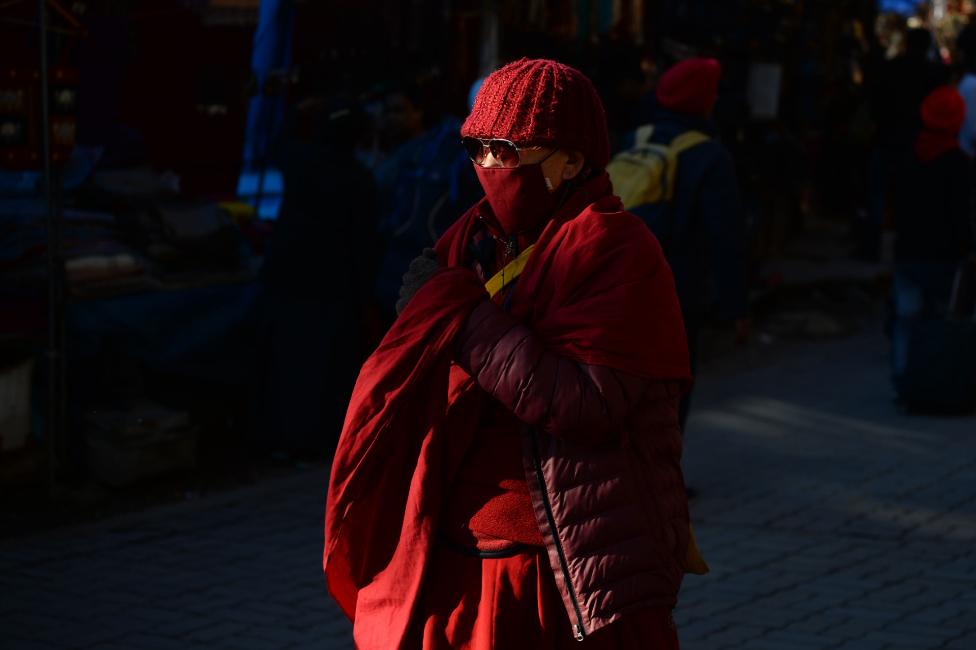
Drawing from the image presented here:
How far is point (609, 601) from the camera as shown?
2.98m

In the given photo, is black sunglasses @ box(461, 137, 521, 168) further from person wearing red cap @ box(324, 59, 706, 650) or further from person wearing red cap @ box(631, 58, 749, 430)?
person wearing red cap @ box(631, 58, 749, 430)

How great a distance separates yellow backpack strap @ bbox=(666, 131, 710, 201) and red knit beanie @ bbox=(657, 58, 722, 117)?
0.60 ft

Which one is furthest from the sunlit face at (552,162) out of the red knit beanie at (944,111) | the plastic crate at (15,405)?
the red knit beanie at (944,111)

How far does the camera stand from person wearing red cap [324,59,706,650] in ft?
9.73

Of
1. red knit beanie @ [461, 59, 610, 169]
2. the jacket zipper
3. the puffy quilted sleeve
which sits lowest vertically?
the jacket zipper

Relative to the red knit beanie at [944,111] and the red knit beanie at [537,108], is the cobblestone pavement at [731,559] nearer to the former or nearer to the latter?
the red knit beanie at [944,111]

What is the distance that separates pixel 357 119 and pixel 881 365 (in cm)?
457

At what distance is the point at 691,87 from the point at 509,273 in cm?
399

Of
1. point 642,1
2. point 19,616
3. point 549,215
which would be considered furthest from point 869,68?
point 549,215

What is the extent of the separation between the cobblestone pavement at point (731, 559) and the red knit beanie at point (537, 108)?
2.73m

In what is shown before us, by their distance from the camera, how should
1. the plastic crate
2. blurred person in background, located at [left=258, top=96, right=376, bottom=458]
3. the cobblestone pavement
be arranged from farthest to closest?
1. blurred person in background, located at [left=258, top=96, right=376, bottom=458]
2. the plastic crate
3. the cobblestone pavement

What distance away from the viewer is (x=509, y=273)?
314cm

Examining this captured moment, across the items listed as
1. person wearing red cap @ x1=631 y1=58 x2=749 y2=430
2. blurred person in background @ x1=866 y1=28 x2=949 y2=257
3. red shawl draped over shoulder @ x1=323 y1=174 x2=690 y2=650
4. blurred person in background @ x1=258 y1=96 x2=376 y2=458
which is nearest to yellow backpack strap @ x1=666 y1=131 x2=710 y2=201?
person wearing red cap @ x1=631 y1=58 x2=749 y2=430

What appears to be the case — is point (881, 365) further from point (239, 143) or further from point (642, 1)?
point (239, 143)
